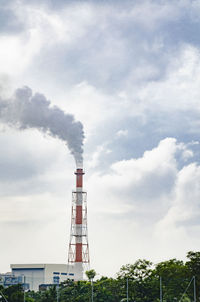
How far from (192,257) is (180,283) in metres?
3.21

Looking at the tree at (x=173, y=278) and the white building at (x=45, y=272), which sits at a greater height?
the white building at (x=45, y=272)

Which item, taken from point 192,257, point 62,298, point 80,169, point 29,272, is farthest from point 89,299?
point 29,272

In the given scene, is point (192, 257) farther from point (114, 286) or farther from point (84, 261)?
point (84, 261)

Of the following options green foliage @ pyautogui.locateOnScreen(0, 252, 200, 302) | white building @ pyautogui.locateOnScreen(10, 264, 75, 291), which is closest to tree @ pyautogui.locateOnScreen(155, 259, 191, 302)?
green foliage @ pyautogui.locateOnScreen(0, 252, 200, 302)

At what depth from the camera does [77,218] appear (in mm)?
65188

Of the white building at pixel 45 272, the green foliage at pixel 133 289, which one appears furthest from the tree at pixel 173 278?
the white building at pixel 45 272

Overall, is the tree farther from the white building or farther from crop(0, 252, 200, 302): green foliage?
the white building

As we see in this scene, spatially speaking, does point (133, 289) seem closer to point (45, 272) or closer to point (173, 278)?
point (173, 278)

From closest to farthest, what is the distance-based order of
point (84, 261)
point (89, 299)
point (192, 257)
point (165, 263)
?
point (89, 299)
point (192, 257)
point (165, 263)
point (84, 261)

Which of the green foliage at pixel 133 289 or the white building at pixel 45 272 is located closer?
the green foliage at pixel 133 289

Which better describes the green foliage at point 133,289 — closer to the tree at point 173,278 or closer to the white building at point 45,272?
the tree at point 173,278

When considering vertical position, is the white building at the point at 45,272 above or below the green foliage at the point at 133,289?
above

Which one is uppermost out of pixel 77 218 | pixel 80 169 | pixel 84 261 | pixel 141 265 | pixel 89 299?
pixel 80 169

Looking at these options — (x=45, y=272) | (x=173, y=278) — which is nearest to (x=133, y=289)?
(x=173, y=278)
